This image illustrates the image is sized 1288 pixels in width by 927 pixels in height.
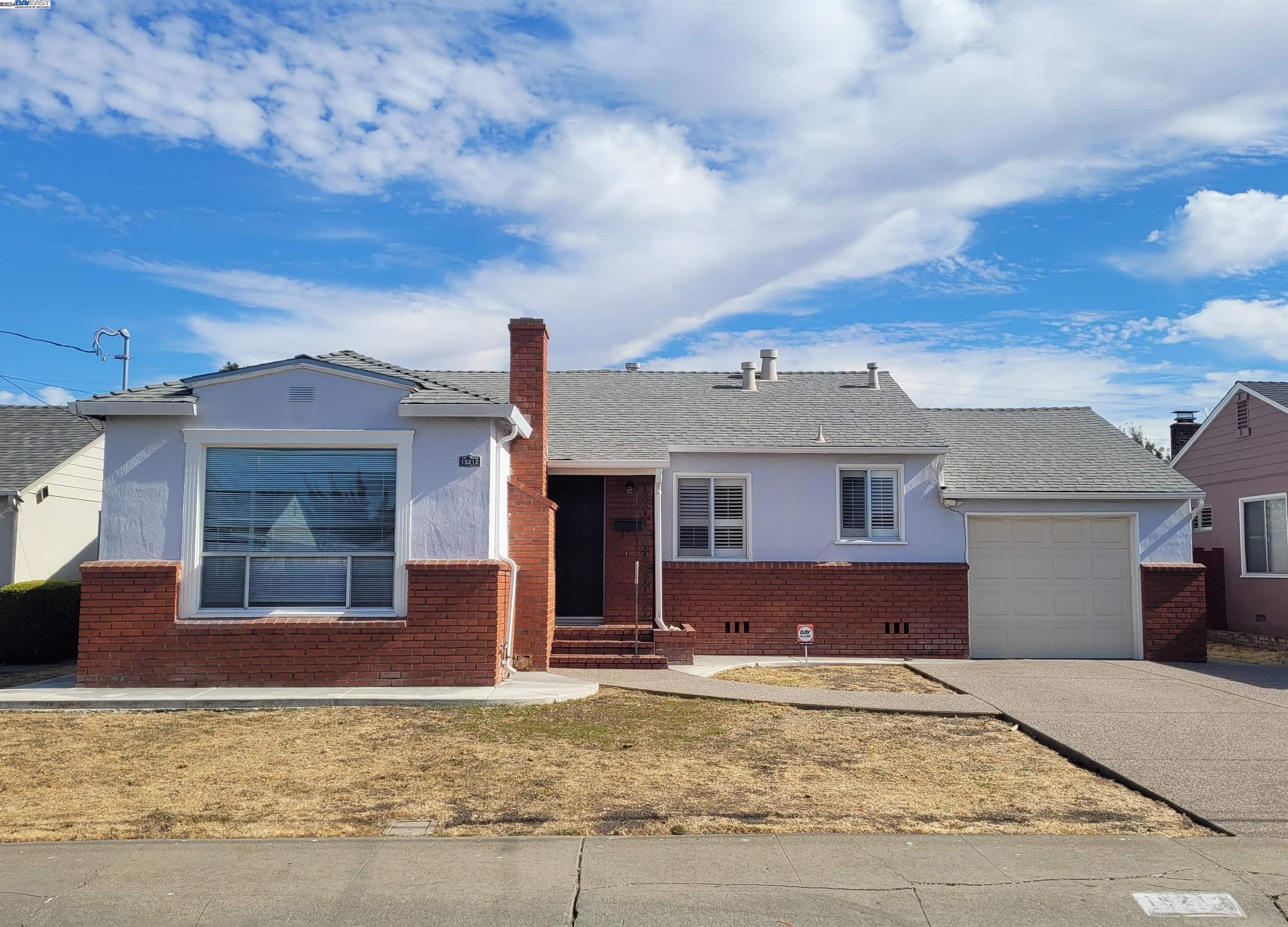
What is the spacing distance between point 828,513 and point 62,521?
12.7m

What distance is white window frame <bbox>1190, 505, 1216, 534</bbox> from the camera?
19938mm

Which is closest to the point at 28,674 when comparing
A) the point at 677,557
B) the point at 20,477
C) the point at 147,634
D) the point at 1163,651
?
the point at 147,634

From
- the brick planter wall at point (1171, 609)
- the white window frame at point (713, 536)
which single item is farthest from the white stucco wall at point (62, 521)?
the brick planter wall at point (1171, 609)

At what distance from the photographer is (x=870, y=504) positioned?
52.6 feet

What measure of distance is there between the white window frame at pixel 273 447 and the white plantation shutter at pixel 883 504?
7.86 metres

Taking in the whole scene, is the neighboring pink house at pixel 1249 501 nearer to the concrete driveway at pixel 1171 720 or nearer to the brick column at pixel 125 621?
the concrete driveway at pixel 1171 720

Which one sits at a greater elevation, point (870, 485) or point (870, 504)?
point (870, 485)

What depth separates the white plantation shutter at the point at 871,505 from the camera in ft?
52.5

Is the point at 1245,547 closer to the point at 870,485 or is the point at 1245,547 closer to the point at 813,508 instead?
the point at 870,485

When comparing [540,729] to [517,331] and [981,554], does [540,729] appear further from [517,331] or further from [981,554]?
[981,554]

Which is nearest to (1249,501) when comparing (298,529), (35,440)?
(298,529)

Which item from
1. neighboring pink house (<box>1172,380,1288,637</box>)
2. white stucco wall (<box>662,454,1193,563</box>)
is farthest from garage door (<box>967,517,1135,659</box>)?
neighboring pink house (<box>1172,380,1288,637</box>)

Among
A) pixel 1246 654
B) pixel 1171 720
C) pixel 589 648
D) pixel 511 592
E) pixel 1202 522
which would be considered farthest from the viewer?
pixel 1202 522

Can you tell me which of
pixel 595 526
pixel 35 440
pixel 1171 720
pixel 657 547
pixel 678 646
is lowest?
pixel 1171 720
